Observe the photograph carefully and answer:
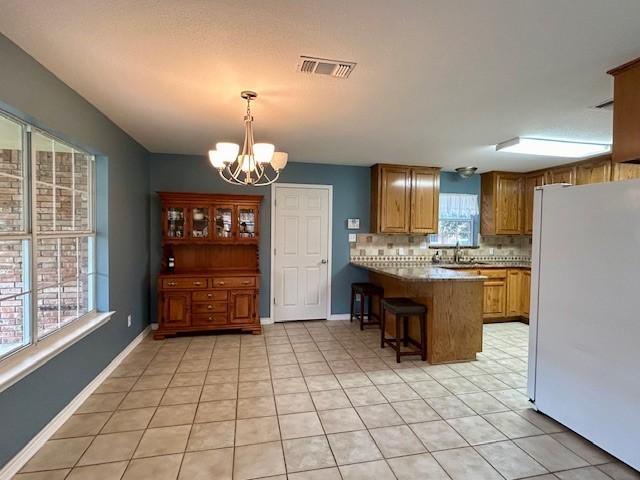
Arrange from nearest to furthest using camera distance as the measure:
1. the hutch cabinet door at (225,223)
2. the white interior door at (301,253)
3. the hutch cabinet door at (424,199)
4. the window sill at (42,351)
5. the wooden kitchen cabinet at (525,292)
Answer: the window sill at (42,351), the hutch cabinet door at (225,223), the white interior door at (301,253), the hutch cabinet door at (424,199), the wooden kitchen cabinet at (525,292)

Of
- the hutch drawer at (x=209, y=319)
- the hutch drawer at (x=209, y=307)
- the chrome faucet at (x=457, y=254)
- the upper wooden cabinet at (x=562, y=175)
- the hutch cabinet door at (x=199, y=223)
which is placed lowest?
the hutch drawer at (x=209, y=319)

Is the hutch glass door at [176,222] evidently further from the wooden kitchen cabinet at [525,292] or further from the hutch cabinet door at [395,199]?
the wooden kitchen cabinet at [525,292]

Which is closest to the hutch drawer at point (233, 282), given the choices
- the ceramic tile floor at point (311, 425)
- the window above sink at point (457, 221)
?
the ceramic tile floor at point (311, 425)

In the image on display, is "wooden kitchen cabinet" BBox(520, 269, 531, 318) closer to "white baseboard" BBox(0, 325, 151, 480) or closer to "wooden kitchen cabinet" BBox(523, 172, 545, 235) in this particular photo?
"wooden kitchen cabinet" BBox(523, 172, 545, 235)

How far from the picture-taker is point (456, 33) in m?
1.72

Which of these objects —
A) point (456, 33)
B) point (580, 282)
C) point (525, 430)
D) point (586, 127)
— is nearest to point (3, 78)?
point (456, 33)

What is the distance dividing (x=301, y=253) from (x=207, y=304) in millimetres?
1498

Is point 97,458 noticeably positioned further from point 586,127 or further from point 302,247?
point 586,127

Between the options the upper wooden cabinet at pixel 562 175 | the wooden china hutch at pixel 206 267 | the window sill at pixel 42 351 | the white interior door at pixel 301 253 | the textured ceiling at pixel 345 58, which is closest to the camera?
the textured ceiling at pixel 345 58

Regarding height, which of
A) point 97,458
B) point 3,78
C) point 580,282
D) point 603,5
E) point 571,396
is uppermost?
point 603,5

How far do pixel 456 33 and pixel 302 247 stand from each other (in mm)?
3666

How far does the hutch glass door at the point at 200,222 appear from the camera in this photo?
4438 millimetres

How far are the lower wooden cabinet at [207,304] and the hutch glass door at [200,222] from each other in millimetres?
587

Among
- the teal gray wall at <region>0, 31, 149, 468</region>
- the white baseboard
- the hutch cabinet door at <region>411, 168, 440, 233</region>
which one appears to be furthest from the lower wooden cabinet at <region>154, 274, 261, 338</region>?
the hutch cabinet door at <region>411, 168, 440, 233</region>
